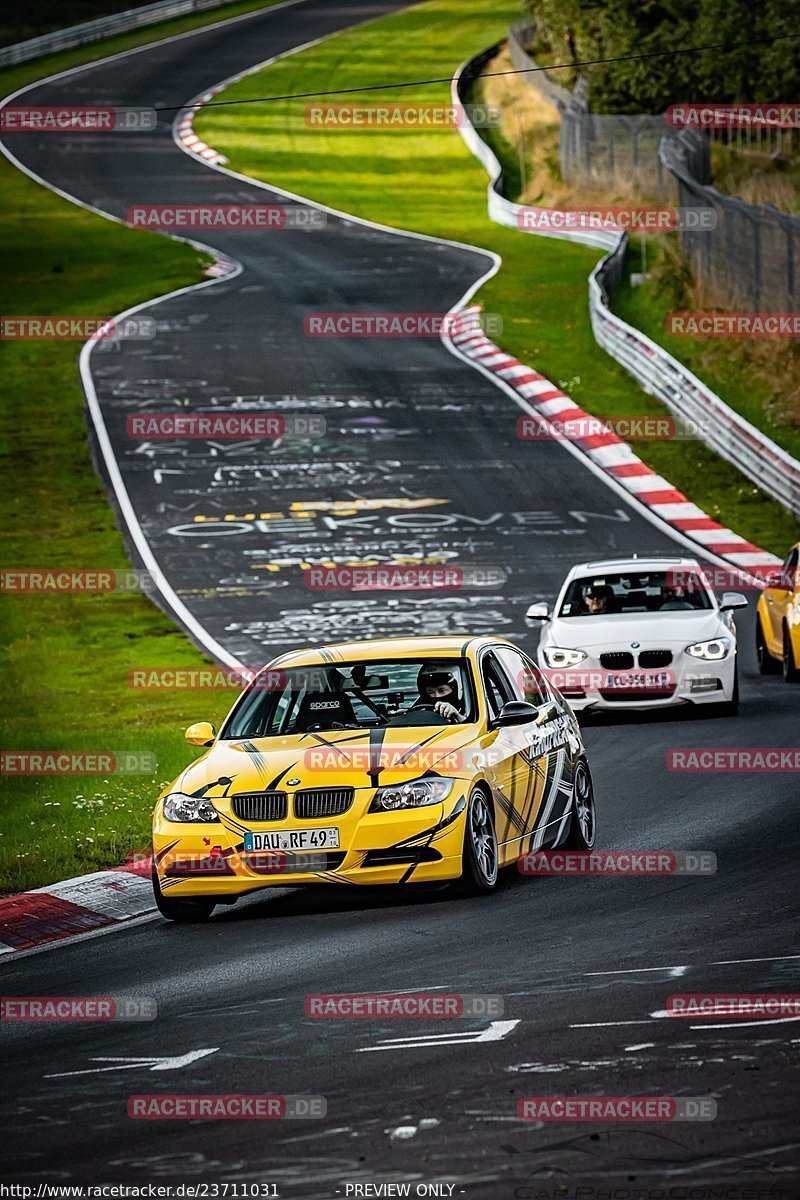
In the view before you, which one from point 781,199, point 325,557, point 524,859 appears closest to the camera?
point 524,859

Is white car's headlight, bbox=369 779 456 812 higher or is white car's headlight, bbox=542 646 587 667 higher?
white car's headlight, bbox=369 779 456 812

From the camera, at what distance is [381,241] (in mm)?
56000

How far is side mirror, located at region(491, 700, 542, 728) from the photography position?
12.0 meters

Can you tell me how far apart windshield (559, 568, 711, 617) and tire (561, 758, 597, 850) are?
6649 millimetres

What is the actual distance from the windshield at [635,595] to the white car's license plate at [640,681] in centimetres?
92

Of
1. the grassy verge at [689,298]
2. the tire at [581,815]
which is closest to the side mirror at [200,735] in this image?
the tire at [581,815]

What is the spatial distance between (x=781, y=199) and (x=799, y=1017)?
39695 millimetres

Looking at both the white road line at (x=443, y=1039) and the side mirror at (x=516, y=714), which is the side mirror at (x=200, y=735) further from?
the white road line at (x=443, y=1039)

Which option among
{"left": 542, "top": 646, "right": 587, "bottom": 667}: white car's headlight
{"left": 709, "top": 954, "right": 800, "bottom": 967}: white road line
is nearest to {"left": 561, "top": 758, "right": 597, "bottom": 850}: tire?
{"left": 709, "top": 954, "right": 800, "bottom": 967}: white road line

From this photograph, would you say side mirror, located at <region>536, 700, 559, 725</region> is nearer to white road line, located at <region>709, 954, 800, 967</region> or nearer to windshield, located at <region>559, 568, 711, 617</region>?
white road line, located at <region>709, 954, 800, 967</region>

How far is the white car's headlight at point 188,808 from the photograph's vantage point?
1139cm

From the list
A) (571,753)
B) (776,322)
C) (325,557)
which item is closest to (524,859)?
(571,753)

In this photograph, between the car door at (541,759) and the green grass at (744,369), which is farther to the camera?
the green grass at (744,369)

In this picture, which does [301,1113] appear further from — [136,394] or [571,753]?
[136,394]
